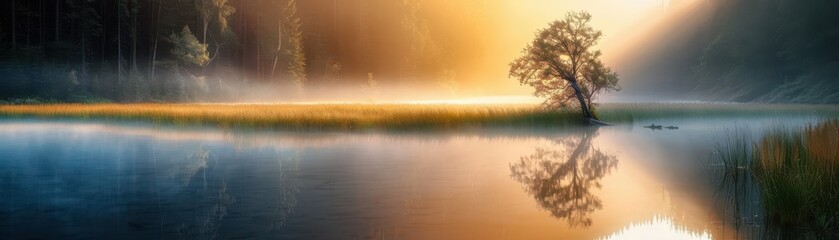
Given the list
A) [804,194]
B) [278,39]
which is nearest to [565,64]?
[804,194]

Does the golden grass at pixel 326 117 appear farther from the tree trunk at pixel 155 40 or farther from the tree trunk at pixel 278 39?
the tree trunk at pixel 278 39

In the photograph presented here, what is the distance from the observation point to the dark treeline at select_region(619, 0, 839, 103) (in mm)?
110562

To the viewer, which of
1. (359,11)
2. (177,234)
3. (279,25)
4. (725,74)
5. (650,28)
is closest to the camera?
(177,234)

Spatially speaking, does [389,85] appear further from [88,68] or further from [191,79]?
[88,68]

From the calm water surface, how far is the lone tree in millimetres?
13910

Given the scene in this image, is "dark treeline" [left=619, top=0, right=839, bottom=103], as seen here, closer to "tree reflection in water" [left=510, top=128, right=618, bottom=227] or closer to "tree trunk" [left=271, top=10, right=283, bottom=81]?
"tree trunk" [left=271, top=10, right=283, bottom=81]

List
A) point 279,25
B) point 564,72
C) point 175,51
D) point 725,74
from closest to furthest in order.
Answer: point 564,72 → point 175,51 → point 279,25 → point 725,74

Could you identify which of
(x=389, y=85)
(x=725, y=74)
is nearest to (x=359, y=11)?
(x=389, y=85)

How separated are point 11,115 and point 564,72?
34.4m

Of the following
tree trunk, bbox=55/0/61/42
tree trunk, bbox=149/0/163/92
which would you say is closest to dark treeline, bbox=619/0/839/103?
tree trunk, bbox=149/0/163/92

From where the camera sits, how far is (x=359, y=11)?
334 feet

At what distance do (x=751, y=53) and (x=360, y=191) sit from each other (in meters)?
130

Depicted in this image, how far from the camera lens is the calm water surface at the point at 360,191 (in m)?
11.6

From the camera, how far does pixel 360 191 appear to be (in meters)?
15.8
